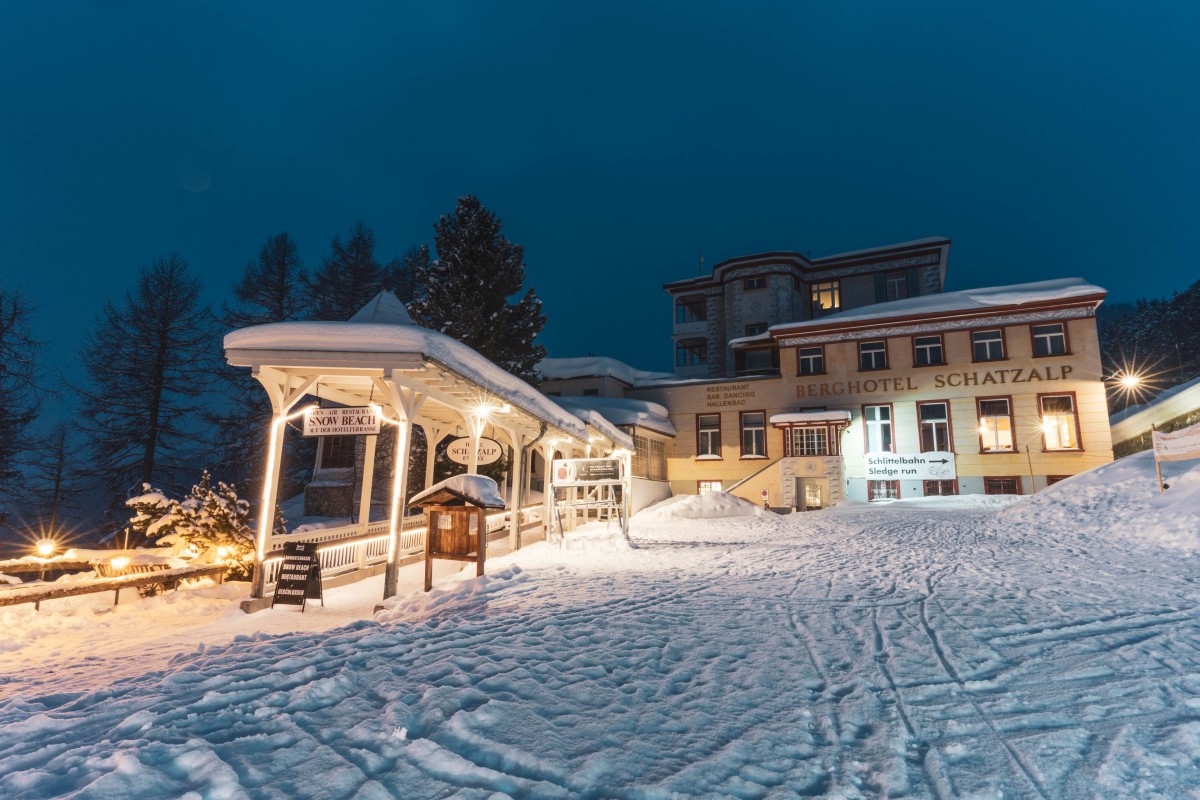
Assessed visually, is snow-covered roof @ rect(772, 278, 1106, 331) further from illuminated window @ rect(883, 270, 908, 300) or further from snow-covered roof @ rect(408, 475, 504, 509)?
snow-covered roof @ rect(408, 475, 504, 509)

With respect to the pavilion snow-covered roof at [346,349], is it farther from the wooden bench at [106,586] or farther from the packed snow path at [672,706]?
the wooden bench at [106,586]

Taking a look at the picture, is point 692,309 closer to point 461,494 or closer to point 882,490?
point 882,490

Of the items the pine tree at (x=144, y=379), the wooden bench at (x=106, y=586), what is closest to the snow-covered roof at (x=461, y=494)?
the wooden bench at (x=106, y=586)

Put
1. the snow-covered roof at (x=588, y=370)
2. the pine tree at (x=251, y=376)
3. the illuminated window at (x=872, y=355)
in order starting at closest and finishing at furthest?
the pine tree at (x=251, y=376), the illuminated window at (x=872, y=355), the snow-covered roof at (x=588, y=370)

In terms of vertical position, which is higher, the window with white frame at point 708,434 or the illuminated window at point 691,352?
the illuminated window at point 691,352

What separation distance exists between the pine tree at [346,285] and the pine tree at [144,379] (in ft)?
23.3

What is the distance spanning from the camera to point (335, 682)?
4199 millimetres

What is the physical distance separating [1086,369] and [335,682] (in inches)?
1140

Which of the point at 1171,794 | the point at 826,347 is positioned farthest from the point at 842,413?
the point at 1171,794

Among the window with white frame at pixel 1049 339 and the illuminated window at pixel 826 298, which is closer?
the window with white frame at pixel 1049 339

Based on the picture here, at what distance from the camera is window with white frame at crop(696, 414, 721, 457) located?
29.4 m

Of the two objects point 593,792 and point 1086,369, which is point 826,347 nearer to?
point 1086,369

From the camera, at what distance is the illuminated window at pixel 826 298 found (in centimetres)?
3404

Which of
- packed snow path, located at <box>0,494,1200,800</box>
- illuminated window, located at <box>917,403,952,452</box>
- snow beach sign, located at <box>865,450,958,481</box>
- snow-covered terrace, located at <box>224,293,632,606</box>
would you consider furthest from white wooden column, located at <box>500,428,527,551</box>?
illuminated window, located at <box>917,403,952,452</box>
